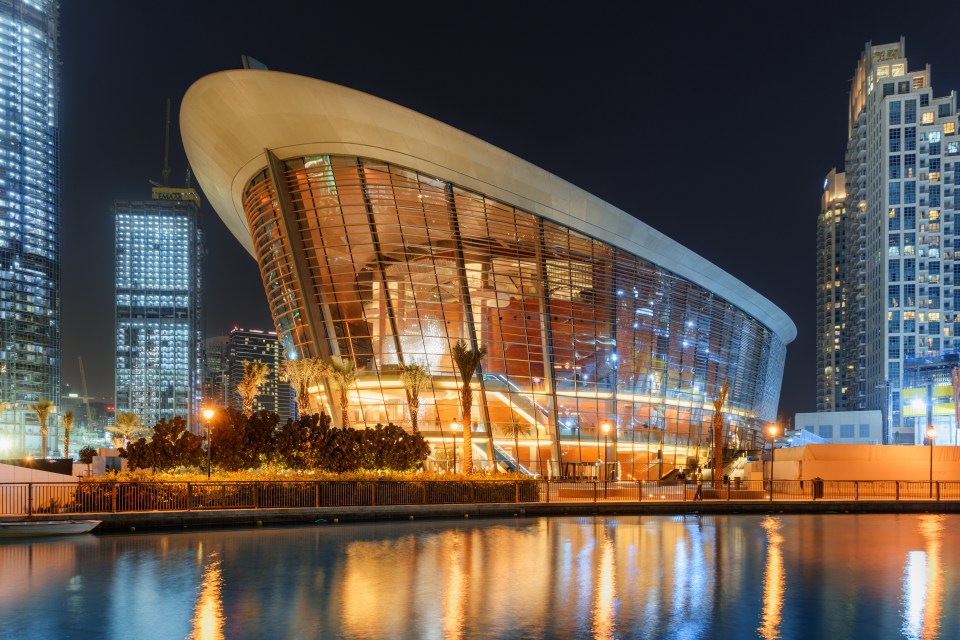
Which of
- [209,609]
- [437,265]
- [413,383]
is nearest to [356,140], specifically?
[437,265]

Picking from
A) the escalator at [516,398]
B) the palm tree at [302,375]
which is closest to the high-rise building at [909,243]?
the escalator at [516,398]

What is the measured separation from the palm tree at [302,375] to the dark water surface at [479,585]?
73.0ft

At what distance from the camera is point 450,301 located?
5084cm

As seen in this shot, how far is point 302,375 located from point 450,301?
392 inches

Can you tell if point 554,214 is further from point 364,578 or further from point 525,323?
point 364,578

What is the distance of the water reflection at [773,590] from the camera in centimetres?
1266

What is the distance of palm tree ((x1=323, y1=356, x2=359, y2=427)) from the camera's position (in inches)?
1940

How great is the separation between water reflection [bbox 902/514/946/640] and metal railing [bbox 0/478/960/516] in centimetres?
1647

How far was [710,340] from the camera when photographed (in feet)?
214

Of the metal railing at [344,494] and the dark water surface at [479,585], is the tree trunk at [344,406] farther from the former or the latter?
the dark water surface at [479,585]

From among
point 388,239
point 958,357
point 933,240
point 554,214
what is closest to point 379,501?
point 388,239

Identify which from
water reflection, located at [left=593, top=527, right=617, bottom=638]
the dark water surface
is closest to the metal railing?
the dark water surface

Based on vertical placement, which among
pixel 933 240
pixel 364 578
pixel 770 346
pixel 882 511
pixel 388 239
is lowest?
pixel 882 511

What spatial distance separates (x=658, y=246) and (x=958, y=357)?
92236mm
